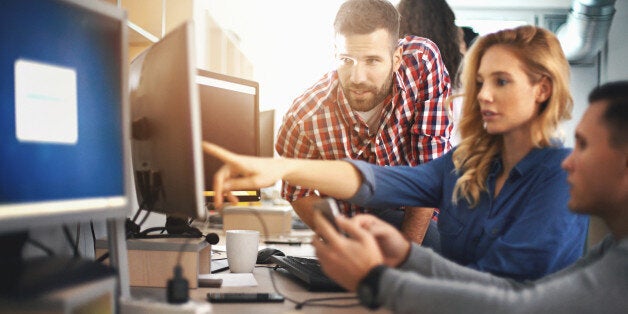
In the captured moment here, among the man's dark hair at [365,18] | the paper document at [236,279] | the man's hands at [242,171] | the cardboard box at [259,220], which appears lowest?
the cardboard box at [259,220]

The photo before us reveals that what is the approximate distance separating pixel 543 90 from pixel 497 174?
0.21m

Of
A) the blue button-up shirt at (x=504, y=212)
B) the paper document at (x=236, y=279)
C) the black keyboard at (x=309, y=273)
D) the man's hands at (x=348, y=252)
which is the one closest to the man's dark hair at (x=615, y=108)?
the blue button-up shirt at (x=504, y=212)

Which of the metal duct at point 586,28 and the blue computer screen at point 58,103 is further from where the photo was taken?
the metal duct at point 586,28

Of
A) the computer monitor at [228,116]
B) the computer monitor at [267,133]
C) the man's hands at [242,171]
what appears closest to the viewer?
the man's hands at [242,171]

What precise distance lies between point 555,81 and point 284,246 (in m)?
1.14

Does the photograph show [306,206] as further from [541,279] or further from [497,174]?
[541,279]

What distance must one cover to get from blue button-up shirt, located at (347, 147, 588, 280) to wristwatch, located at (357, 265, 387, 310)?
1.24 feet

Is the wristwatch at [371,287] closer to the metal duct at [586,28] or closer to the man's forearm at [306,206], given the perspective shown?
the man's forearm at [306,206]

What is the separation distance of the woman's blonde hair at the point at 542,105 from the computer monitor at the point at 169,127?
0.65 meters

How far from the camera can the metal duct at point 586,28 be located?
3.91 meters

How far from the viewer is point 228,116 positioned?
1433mm

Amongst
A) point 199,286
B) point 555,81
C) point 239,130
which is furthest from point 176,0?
point 555,81

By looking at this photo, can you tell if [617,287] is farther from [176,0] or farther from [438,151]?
[176,0]

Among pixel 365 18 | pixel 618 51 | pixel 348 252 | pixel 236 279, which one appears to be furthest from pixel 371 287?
pixel 618 51
